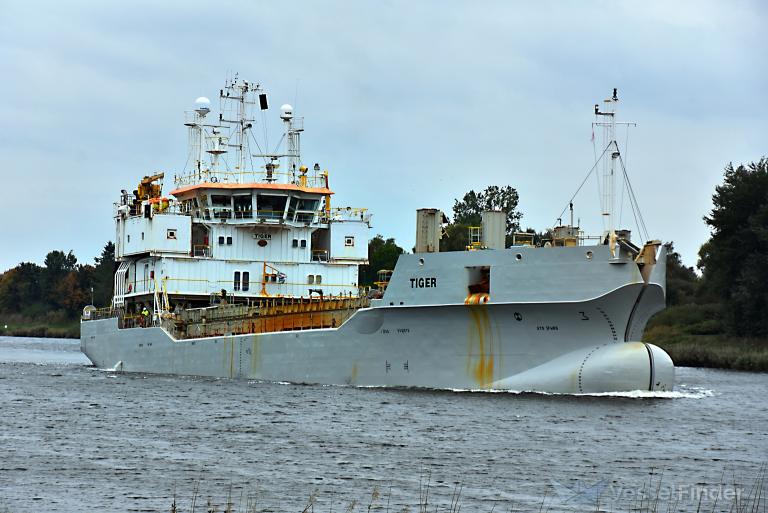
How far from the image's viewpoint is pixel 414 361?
114 feet

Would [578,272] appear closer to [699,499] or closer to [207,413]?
[207,413]

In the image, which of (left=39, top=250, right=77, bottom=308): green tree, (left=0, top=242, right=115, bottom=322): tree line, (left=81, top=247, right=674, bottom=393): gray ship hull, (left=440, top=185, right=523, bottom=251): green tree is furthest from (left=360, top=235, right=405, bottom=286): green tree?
(left=39, top=250, right=77, bottom=308): green tree

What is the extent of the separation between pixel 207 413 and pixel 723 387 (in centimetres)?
1965

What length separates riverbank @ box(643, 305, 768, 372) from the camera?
5619 cm

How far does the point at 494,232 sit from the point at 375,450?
1156 centimetres

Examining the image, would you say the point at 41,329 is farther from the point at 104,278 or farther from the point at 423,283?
the point at 423,283

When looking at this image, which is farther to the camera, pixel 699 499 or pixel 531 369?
pixel 531 369

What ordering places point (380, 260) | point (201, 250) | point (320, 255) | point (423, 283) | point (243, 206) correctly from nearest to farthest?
point (423, 283) → point (243, 206) → point (201, 250) → point (320, 255) → point (380, 260)

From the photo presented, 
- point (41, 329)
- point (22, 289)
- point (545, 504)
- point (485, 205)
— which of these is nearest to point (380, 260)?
point (485, 205)

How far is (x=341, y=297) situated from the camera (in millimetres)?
41844

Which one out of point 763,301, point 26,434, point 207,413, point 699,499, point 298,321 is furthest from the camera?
point 763,301

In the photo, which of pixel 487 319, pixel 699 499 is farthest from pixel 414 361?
pixel 699 499

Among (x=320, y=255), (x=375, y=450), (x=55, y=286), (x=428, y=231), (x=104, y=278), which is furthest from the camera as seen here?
(x=55, y=286)

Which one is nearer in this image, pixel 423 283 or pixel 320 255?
pixel 423 283
